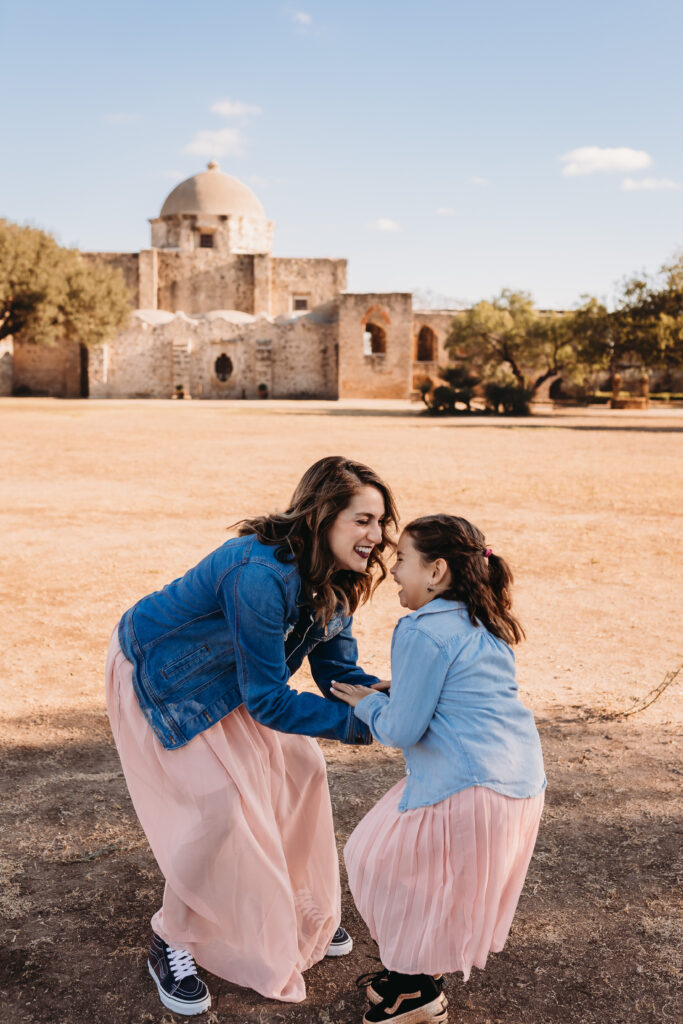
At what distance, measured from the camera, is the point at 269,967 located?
2145 millimetres

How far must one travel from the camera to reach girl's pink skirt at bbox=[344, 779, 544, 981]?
1.93m

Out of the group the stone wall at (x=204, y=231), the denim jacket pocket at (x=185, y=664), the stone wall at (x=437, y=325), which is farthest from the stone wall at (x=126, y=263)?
the denim jacket pocket at (x=185, y=664)

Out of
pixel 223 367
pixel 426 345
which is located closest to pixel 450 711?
pixel 223 367

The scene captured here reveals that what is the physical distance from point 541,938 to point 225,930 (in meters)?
0.88

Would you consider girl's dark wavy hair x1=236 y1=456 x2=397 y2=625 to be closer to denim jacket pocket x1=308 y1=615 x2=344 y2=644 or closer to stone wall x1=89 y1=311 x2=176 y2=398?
denim jacket pocket x1=308 y1=615 x2=344 y2=644

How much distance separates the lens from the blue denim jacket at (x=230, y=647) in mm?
1999

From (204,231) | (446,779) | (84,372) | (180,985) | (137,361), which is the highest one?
(204,231)

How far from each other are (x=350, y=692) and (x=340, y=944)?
0.80 meters

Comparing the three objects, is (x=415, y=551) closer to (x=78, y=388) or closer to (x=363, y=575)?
(x=363, y=575)

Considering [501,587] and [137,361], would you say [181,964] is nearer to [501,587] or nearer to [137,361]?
[501,587]

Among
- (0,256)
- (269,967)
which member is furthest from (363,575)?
(0,256)

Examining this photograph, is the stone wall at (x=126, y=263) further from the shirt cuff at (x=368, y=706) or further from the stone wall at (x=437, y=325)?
the shirt cuff at (x=368, y=706)

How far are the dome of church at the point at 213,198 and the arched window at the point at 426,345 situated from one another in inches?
421

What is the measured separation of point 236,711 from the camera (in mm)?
2203
